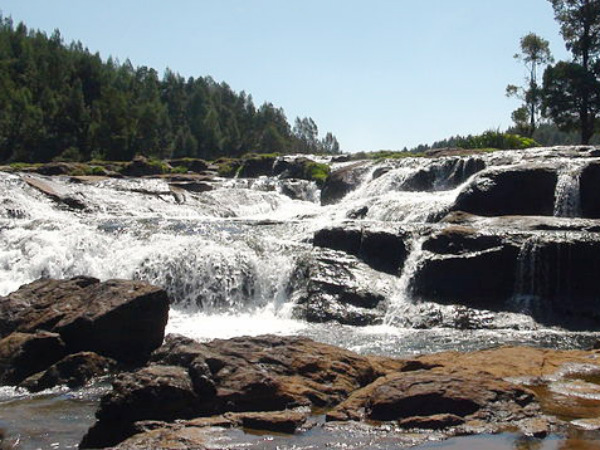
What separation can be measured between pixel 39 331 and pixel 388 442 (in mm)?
7526

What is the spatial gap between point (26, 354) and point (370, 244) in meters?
11.1

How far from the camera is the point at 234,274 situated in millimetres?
20188

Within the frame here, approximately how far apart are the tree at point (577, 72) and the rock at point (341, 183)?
17848mm

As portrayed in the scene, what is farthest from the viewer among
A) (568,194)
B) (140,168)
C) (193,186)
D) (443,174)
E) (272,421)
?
(140,168)

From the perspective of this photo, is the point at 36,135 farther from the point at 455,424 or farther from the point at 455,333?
the point at 455,424

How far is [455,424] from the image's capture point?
841 centimetres

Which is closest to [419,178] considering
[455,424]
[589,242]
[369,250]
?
[369,250]

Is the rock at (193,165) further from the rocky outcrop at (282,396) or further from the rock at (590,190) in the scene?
the rocky outcrop at (282,396)

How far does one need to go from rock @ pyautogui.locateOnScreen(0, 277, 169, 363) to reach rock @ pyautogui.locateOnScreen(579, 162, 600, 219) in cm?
1573

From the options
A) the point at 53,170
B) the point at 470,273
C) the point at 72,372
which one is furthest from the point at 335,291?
the point at 53,170

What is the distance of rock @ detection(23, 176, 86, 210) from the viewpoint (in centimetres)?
3266

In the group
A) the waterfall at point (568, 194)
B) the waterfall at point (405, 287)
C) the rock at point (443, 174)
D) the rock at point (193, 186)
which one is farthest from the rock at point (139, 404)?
the rock at point (193, 186)

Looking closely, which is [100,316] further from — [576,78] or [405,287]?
[576,78]

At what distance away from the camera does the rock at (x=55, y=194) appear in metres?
32.7
